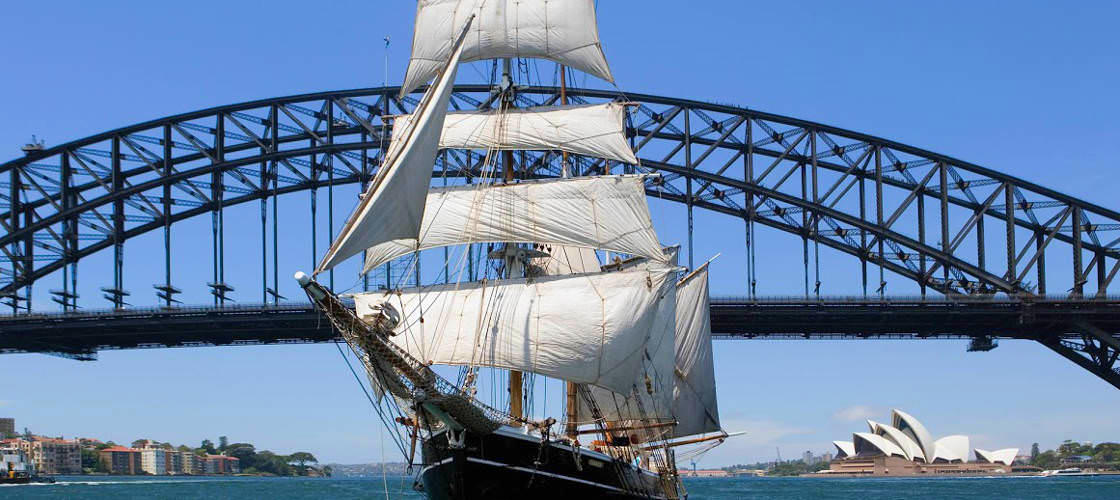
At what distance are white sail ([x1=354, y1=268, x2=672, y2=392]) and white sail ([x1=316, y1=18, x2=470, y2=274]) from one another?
10669 millimetres

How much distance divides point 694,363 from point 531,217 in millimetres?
10468

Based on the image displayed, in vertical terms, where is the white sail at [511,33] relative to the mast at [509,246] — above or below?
above

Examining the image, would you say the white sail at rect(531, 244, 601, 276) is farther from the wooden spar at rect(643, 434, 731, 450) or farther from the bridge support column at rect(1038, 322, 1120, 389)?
the bridge support column at rect(1038, 322, 1120, 389)

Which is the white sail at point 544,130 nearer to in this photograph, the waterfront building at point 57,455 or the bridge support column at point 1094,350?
the bridge support column at point 1094,350

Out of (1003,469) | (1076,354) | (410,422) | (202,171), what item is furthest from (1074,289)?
(1003,469)

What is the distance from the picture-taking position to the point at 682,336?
51.7 m

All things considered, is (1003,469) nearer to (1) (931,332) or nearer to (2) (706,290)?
(1) (931,332)

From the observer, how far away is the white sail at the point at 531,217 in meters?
44.0

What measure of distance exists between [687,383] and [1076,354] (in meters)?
38.8

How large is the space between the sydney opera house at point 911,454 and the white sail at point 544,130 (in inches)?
4177

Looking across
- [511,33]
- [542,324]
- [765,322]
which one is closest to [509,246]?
[542,324]

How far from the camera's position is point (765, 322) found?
78625 mm

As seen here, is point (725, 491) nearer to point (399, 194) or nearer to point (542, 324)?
point (542, 324)

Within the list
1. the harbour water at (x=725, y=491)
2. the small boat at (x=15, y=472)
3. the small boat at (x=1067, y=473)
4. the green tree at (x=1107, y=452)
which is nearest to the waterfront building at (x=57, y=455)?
the small boat at (x=15, y=472)
